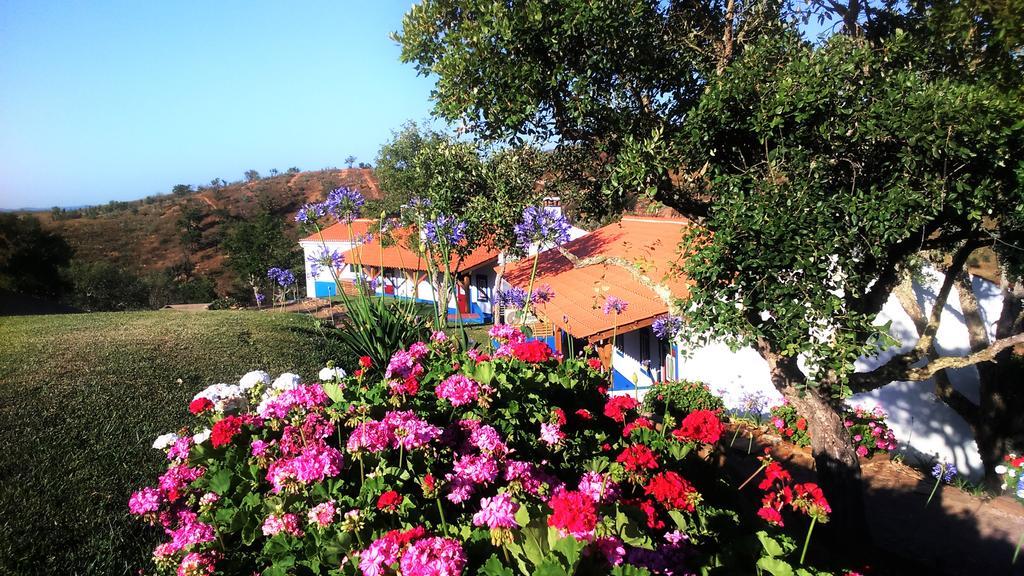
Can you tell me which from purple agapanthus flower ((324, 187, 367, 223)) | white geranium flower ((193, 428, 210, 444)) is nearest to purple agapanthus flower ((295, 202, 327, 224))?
purple agapanthus flower ((324, 187, 367, 223))

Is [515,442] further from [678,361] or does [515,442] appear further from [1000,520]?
[678,361]

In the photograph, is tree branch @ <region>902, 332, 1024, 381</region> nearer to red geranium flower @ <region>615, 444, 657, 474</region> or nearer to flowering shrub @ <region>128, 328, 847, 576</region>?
flowering shrub @ <region>128, 328, 847, 576</region>

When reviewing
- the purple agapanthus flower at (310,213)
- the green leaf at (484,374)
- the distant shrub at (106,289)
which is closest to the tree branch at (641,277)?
the purple agapanthus flower at (310,213)

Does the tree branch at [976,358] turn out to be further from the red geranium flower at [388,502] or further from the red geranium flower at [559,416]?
the red geranium flower at [388,502]

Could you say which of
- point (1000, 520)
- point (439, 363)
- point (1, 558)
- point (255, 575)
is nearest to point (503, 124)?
point (439, 363)

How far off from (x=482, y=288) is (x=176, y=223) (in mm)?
41355

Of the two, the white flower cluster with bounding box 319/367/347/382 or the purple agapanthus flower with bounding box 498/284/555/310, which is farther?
the purple agapanthus flower with bounding box 498/284/555/310

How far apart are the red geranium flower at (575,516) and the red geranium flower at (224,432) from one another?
1.71 meters

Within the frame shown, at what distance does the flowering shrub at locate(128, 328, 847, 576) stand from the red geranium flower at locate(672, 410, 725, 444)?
0.01m

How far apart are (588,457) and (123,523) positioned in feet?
10.0

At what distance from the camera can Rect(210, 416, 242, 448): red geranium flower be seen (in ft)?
8.41

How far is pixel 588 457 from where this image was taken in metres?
3.04

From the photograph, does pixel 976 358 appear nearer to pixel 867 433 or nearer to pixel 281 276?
pixel 867 433

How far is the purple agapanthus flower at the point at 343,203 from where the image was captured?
212 inches
